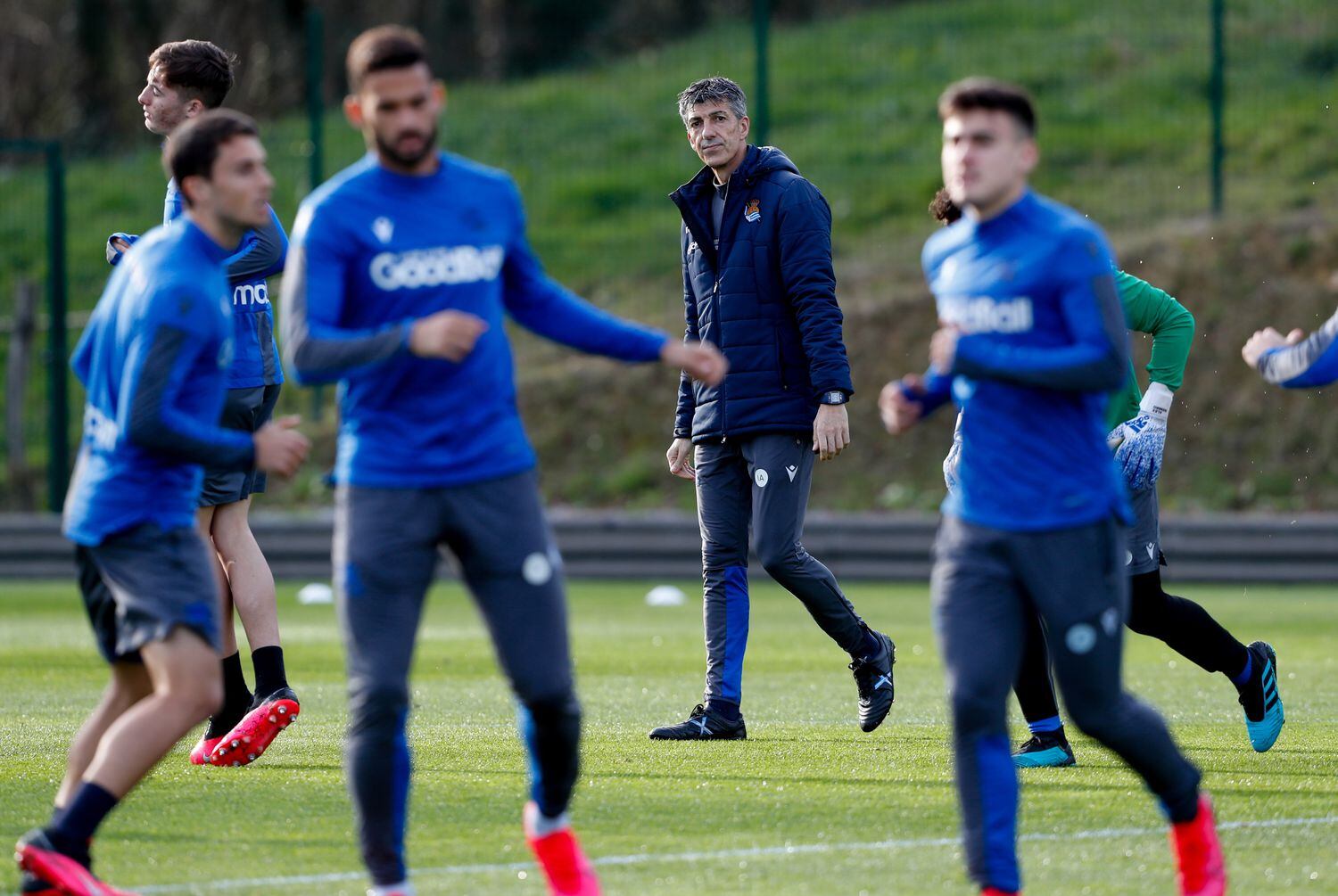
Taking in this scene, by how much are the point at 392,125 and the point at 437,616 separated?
32.0 feet

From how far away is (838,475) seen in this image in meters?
19.2

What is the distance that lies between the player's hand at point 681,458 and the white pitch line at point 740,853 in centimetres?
283

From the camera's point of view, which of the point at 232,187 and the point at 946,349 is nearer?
the point at 946,349

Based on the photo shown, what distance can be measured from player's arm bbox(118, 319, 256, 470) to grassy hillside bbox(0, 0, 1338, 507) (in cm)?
1408

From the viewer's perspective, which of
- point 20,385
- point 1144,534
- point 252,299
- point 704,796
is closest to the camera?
point 704,796

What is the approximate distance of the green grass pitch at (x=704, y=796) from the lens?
5.30 metres

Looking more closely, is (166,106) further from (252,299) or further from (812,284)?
(812,284)

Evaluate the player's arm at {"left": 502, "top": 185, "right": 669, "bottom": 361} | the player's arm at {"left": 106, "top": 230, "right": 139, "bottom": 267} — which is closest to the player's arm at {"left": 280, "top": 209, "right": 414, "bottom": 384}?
the player's arm at {"left": 502, "top": 185, "right": 669, "bottom": 361}

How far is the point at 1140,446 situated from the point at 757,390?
5.06 feet

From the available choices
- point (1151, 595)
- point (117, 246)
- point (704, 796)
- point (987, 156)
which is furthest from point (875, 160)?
point (987, 156)

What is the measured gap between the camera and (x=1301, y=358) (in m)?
5.62

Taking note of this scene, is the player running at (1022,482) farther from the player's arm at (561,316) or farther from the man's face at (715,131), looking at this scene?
the man's face at (715,131)

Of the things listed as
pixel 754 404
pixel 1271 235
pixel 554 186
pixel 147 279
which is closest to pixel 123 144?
pixel 554 186

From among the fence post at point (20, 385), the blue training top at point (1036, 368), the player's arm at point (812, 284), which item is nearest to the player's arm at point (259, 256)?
the player's arm at point (812, 284)
